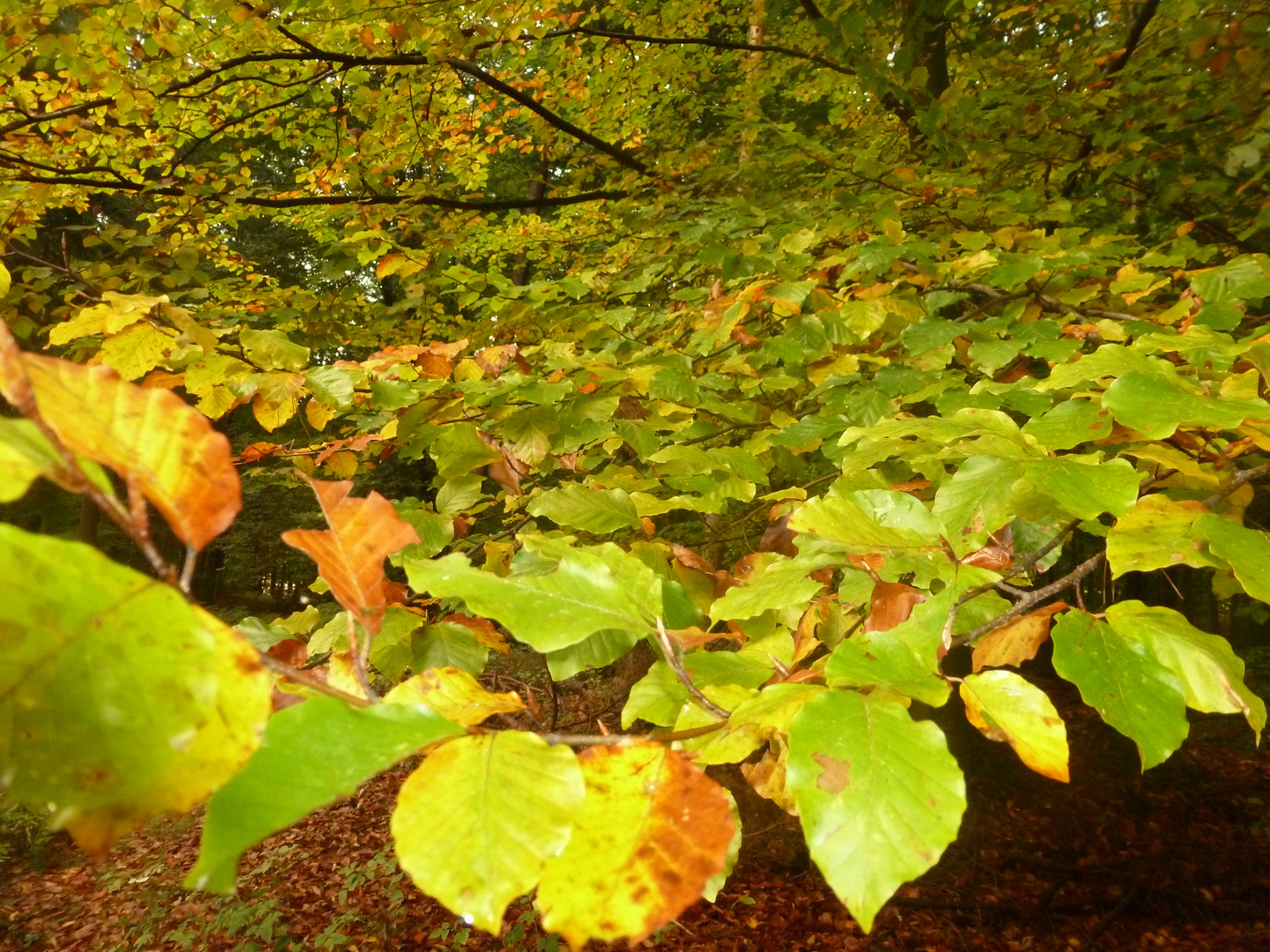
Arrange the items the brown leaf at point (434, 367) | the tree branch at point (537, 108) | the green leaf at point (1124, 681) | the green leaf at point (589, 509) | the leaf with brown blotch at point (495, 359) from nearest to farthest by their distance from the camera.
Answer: the green leaf at point (1124, 681), the green leaf at point (589, 509), the brown leaf at point (434, 367), the leaf with brown blotch at point (495, 359), the tree branch at point (537, 108)

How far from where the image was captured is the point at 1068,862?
17.3 feet

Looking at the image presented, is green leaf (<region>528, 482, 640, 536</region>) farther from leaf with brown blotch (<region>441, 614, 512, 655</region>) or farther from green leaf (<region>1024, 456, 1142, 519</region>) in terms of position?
green leaf (<region>1024, 456, 1142, 519</region>)

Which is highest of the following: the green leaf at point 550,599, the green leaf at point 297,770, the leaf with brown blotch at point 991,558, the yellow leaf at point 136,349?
the yellow leaf at point 136,349

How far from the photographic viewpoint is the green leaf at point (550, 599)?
0.61 m

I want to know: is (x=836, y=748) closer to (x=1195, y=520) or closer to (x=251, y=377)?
(x=1195, y=520)

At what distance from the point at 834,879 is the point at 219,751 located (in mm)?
380

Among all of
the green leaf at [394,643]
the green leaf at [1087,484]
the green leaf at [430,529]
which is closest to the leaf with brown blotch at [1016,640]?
the green leaf at [1087,484]

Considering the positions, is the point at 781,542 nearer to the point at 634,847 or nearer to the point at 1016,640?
the point at 1016,640


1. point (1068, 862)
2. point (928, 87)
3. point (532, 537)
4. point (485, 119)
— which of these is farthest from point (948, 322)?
point (485, 119)

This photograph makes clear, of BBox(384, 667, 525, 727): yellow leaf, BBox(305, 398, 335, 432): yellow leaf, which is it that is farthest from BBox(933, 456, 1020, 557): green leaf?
BBox(305, 398, 335, 432): yellow leaf

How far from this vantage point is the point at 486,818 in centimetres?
43

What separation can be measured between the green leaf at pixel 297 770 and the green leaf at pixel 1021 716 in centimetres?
51

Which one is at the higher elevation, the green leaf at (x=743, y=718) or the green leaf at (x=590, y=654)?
the green leaf at (x=743, y=718)

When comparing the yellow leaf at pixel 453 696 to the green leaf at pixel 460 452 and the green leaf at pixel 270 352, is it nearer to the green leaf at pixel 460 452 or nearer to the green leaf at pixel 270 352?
the green leaf at pixel 460 452
